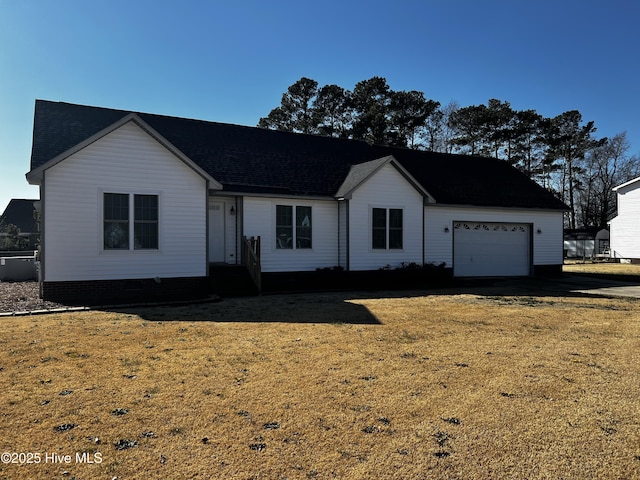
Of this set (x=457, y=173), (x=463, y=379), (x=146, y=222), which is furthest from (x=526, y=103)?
(x=463, y=379)

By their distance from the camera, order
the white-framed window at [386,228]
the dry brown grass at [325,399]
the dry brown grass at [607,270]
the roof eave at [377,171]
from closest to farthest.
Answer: the dry brown grass at [325,399] < the roof eave at [377,171] < the white-framed window at [386,228] < the dry brown grass at [607,270]

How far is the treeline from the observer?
4300 cm

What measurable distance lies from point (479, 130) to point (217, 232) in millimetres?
38533

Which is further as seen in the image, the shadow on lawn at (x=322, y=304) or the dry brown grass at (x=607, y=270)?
the dry brown grass at (x=607, y=270)

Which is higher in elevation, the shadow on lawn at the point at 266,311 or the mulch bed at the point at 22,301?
the mulch bed at the point at 22,301

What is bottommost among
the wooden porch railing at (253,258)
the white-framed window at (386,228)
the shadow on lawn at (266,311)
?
the shadow on lawn at (266,311)

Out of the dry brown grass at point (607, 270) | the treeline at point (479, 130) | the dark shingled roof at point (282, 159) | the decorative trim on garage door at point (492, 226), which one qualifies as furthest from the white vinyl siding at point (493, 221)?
the treeline at point (479, 130)

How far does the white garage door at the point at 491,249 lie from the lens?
19531mm

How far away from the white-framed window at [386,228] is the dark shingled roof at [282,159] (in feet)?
6.56

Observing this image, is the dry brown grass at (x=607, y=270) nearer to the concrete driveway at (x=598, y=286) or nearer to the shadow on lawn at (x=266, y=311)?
the concrete driveway at (x=598, y=286)

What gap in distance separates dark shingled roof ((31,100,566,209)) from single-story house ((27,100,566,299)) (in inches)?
2.8

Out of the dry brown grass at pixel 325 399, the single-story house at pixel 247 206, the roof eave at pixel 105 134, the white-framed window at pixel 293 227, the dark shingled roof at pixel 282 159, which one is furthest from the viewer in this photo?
the white-framed window at pixel 293 227

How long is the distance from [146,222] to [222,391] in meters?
9.05

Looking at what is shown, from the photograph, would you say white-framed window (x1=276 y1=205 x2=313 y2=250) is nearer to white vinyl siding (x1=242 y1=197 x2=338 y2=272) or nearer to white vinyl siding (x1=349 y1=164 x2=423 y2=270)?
white vinyl siding (x1=242 y1=197 x2=338 y2=272)
